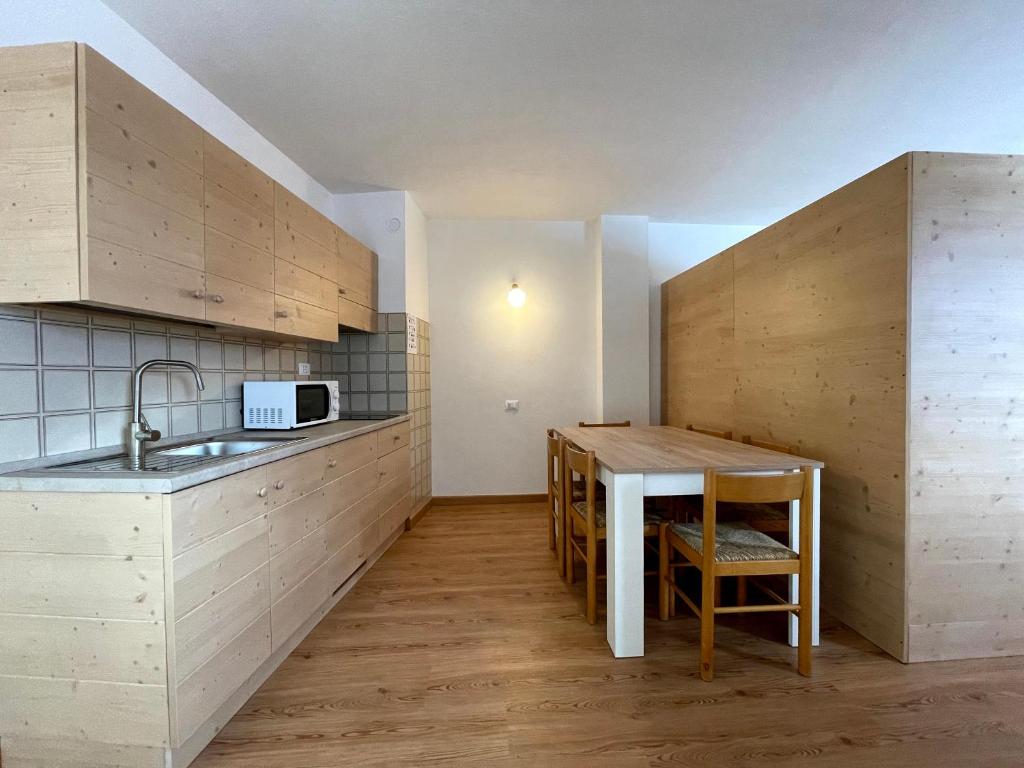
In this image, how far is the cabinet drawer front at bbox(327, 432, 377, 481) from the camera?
227 cm

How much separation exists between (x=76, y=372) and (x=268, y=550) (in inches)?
36.8

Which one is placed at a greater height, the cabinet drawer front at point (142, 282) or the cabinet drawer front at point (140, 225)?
the cabinet drawer front at point (140, 225)

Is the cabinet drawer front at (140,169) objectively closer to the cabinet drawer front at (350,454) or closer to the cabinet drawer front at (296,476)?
the cabinet drawer front at (296,476)

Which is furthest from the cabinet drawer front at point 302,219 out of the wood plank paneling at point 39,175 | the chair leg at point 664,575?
the chair leg at point 664,575

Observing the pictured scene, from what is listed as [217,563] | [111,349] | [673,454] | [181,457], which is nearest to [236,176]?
[111,349]

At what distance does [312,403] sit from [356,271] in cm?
106

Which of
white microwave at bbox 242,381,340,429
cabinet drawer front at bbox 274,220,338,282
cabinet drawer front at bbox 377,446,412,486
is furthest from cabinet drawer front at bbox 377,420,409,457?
cabinet drawer front at bbox 274,220,338,282

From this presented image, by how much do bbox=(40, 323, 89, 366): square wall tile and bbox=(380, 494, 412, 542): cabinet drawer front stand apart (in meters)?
1.77

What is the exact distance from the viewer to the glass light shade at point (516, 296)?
4.27 m

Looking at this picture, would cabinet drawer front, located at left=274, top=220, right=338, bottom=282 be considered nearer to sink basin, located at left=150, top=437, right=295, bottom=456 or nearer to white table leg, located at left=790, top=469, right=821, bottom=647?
sink basin, located at left=150, top=437, right=295, bottom=456

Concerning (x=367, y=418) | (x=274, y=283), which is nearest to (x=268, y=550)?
(x=274, y=283)

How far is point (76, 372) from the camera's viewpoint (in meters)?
1.64

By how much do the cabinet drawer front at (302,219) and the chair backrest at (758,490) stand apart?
2.39 metres

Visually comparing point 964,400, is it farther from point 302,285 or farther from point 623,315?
point 302,285
